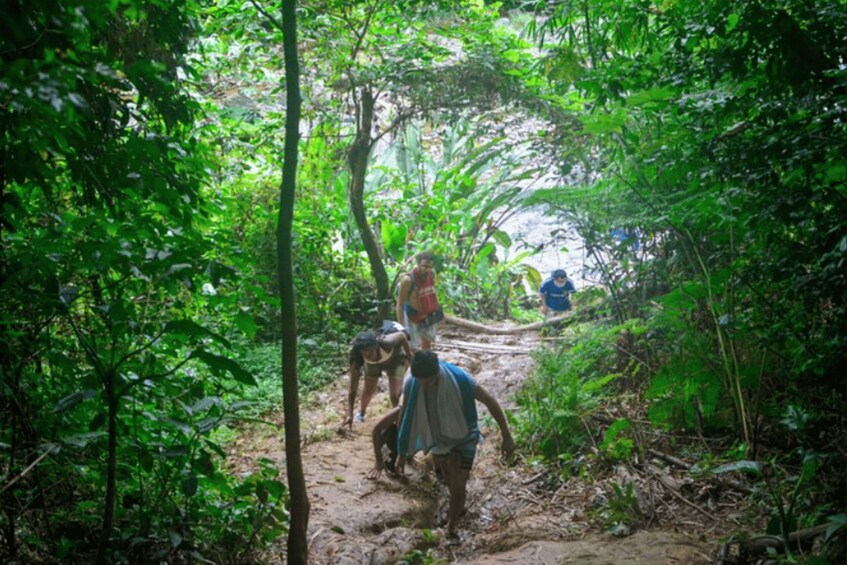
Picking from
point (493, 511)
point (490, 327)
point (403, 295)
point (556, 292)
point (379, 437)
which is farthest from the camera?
point (490, 327)

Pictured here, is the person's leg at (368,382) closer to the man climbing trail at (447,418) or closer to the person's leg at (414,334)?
the person's leg at (414,334)

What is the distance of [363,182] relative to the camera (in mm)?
11188

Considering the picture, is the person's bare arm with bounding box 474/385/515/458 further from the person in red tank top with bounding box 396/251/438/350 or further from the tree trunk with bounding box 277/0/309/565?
the person in red tank top with bounding box 396/251/438/350

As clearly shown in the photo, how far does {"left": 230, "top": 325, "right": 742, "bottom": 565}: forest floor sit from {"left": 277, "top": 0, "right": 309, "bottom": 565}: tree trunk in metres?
1.06

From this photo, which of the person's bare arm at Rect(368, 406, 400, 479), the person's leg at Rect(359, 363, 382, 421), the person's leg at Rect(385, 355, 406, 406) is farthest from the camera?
the person's leg at Rect(385, 355, 406, 406)

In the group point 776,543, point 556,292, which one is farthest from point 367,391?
point 776,543

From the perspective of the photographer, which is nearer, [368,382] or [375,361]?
[375,361]

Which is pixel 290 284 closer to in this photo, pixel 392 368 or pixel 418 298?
pixel 392 368

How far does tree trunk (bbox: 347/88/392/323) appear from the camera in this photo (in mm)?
10703

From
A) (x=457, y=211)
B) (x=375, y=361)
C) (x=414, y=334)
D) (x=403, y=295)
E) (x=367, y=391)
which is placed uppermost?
(x=457, y=211)

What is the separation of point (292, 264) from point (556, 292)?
7.12 metres

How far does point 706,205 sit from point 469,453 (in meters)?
2.68

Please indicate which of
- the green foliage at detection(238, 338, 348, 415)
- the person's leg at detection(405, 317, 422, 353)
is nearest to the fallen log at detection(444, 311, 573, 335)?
the green foliage at detection(238, 338, 348, 415)

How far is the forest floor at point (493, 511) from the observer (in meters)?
5.01
